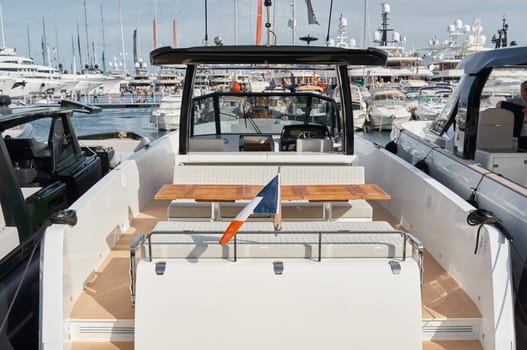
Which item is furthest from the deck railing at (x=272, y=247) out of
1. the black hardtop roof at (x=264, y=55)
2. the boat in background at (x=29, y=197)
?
the black hardtop roof at (x=264, y=55)

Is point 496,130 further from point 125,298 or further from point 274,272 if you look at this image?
point 125,298

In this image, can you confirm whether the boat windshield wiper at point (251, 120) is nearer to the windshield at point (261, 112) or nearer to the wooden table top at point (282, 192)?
the windshield at point (261, 112)

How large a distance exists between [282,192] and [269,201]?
141 cm

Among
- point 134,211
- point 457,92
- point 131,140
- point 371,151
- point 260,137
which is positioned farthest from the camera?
point 131,140

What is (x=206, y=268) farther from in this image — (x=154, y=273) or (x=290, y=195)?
(x=290, y=195)

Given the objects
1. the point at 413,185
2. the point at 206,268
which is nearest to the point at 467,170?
the point at 413,185

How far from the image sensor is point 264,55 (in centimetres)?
429

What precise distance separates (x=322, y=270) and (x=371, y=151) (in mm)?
3852

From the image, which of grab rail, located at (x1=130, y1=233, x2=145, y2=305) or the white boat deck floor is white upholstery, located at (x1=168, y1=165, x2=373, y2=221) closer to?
the white boat deck floor

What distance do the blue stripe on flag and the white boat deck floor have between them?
1.11 meters

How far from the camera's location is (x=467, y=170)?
4.31 meters

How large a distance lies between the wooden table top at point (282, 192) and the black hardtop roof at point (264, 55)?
3.69 ft

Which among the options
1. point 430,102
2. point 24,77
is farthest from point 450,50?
point 24,77

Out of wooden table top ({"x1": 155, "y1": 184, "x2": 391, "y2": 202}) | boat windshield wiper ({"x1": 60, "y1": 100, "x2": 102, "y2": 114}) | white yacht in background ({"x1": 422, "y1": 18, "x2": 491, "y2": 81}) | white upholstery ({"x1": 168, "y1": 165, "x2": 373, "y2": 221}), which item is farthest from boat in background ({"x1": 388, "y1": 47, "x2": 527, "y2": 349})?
white yacht in background ({"x1": 422, "y1": 18, "x2": 491, "y2": 81})
